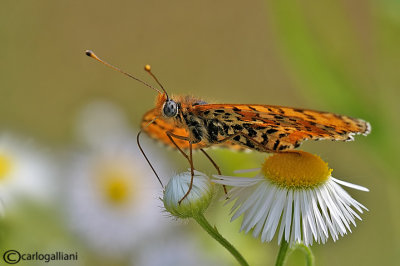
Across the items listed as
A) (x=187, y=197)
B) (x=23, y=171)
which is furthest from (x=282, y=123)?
(x=23, y=171)

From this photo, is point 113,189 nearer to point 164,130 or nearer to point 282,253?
point 164,130

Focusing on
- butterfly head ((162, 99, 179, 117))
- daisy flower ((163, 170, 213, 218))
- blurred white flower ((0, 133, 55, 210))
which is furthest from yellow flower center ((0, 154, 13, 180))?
daisy flower ((163, 170, 213, 218))

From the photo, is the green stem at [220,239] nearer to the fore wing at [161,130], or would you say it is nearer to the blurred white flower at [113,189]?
the fore wing at [161,130]

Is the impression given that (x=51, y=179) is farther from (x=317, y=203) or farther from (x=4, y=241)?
(x=317, y=203)

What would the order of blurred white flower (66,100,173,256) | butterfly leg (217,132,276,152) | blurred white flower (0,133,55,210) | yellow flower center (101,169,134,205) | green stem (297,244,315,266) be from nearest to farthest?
1. green stem (297,244,315,266)
2. butterfly leg (217,132,276,152)
3. blurred white flower (0,133,55,210)
4. blurred white flower (66,100,173,256)
5. yellow flower center (101,169,134,205)

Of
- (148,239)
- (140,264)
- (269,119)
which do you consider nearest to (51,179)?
(148,239)

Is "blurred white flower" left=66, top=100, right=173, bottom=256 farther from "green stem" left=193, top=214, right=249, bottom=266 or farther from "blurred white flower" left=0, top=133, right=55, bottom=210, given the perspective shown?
"green stem" left=193, top=214, right=249, bottom=266
